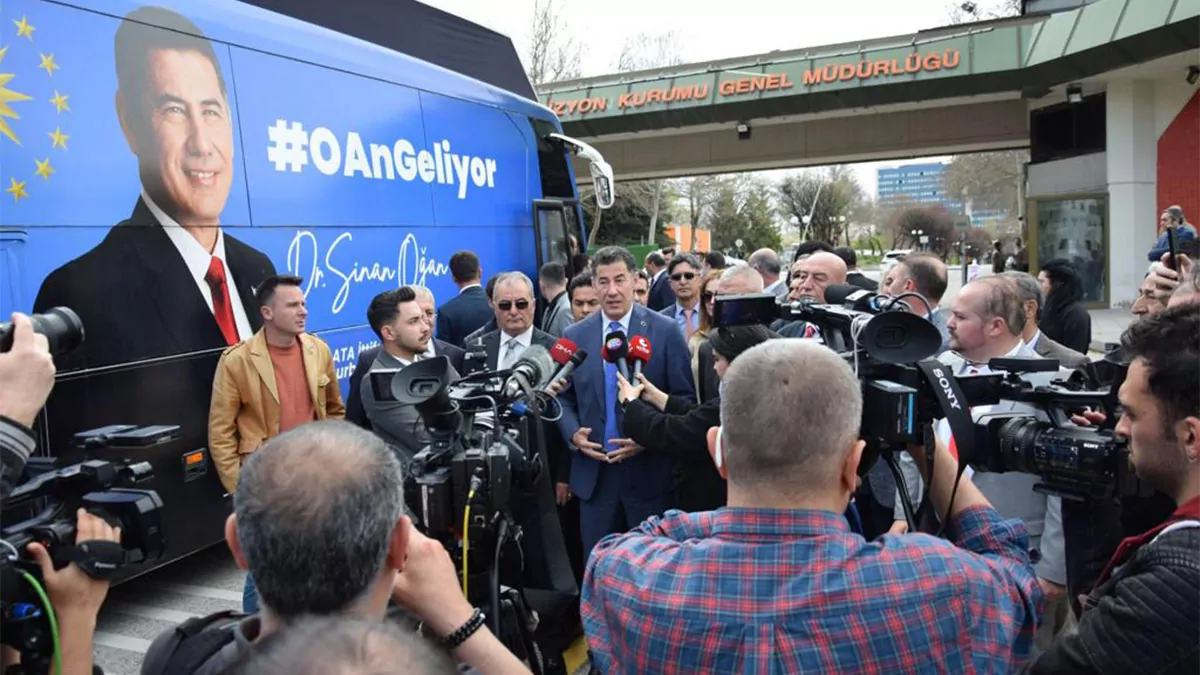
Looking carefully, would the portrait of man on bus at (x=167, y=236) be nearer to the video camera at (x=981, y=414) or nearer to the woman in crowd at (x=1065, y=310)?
the video camera at (x=981, y=414)

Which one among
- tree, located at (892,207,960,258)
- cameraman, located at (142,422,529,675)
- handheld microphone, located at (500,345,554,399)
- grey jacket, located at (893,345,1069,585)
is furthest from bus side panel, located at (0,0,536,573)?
tree, located at (892,207,960,258)

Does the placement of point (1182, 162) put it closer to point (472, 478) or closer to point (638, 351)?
point (638, 351)

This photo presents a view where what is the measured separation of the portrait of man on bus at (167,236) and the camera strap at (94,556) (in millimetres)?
2793

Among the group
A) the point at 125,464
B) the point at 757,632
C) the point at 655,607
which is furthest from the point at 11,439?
the point at 757,632

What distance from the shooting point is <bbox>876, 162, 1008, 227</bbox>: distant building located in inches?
3433

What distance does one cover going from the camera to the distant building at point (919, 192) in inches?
3433

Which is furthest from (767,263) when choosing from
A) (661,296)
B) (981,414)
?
(981,414)

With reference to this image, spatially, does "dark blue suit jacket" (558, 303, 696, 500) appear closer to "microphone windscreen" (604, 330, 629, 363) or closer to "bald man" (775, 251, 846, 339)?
"microphone windscreen" (604, 330, 629, 363)

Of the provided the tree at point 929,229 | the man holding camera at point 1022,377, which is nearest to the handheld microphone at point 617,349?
the man holding camera at point 1022,377

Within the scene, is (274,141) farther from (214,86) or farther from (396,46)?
(396,46)

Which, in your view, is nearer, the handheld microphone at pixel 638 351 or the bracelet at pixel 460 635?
the bracelet at pixel 460 635

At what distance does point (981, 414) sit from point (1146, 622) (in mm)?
825

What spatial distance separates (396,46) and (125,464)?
6.16m

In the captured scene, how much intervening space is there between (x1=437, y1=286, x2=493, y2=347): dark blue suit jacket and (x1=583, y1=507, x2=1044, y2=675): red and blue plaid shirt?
5.37 metres
